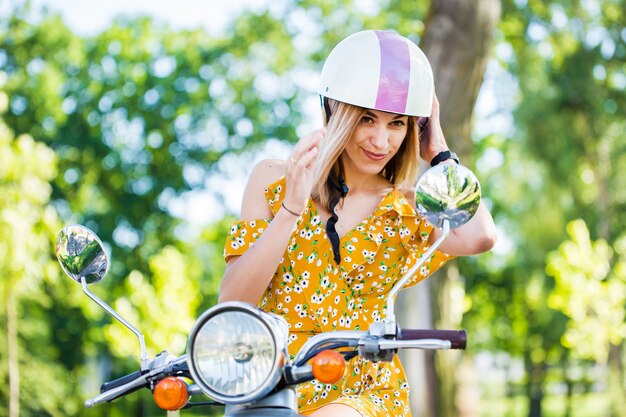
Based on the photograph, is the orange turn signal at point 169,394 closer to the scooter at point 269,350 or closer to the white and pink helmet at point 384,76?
the scooter at point 269,350

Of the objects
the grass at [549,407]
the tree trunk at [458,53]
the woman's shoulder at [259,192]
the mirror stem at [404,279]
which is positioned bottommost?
the mirror stem at [404,279]

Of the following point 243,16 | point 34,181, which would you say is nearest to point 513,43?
point 243,16

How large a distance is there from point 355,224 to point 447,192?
1.06 metres

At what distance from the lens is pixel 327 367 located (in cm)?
195

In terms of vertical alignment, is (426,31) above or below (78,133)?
below

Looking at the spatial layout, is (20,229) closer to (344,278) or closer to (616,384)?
(616,384)

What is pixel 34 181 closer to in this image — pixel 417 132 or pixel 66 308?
pixel 66 308

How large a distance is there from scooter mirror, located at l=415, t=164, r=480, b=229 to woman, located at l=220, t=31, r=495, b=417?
52cm

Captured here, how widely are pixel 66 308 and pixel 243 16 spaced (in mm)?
10016

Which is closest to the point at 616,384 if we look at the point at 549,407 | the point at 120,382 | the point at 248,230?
the point at 248,230

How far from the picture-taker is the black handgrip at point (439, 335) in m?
2.04

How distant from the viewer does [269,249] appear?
2.61 metres

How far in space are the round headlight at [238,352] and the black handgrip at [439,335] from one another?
0.90ft

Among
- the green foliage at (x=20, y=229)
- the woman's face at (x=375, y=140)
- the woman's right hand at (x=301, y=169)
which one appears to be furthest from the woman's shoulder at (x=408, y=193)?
the green foliage at (x=20, y=229)
